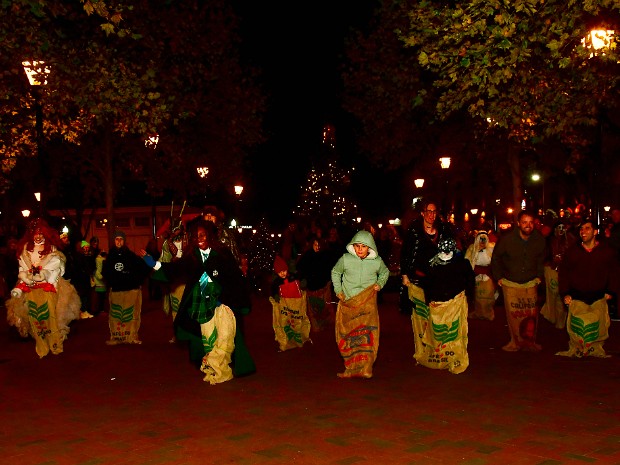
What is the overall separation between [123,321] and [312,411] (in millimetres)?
6325

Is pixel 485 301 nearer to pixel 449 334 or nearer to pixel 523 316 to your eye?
pixel 523 316

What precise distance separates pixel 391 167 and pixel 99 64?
1754 centimetres

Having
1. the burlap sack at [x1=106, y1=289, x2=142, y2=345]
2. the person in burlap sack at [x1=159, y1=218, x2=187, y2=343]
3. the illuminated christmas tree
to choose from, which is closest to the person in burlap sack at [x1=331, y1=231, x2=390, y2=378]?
the person in burlap sack at [x1=159, y1=218, x2=187, y2=343]

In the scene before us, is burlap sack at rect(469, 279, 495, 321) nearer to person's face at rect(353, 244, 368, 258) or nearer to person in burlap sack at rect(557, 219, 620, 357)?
person in burlap sack at rect(557, 219, 620, 357)

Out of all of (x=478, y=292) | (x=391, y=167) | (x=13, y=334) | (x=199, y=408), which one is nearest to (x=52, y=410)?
(x=199, y=408)

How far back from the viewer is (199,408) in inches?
338

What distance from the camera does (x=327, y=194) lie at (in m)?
42.9

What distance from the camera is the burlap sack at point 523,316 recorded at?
11898mm

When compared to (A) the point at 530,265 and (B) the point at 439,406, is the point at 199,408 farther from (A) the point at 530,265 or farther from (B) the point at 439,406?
(A) the point at 530,265

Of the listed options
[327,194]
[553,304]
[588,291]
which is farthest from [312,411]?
[327,194]

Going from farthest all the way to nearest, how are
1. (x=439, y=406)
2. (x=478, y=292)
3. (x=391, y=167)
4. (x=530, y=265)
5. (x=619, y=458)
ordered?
(x=391, y=167) < (x=478, y=292) < (x=530, y=265) < (x=439, y=406) < (x=619, y=458)

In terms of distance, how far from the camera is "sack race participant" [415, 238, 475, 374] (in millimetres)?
10406

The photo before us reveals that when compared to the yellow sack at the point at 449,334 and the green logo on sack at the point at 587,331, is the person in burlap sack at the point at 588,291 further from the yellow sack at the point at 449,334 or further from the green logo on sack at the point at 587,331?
the yellow sack at the point at 449,334

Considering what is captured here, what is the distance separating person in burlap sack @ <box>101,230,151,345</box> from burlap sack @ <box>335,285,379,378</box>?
4.61 m
